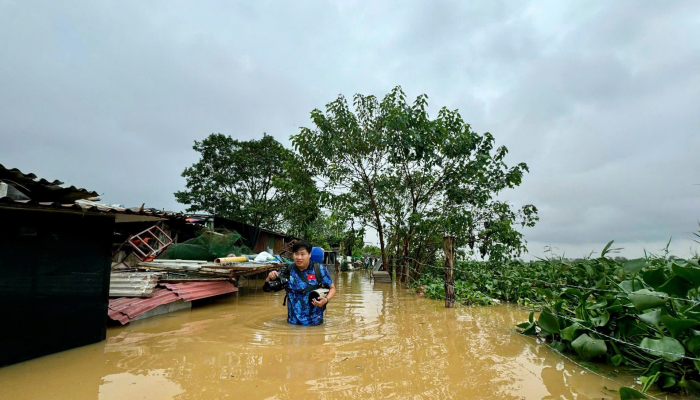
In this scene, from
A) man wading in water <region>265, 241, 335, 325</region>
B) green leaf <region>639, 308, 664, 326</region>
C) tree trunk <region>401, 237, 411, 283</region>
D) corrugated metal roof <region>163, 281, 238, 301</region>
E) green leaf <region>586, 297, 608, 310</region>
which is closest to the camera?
green leaf <region>639, 308, 664, 326</region>

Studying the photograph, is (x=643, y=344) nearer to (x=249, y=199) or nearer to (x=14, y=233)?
(x=14, y=233)

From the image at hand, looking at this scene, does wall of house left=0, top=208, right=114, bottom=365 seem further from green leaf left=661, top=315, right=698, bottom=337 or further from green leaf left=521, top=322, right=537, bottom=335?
green leaf left=661, top=315, right=698, bottom=337

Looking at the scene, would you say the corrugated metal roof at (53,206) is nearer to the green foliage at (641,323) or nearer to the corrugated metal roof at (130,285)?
the corrugated metal roof at (130,285)

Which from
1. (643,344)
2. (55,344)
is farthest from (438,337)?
(55,344)

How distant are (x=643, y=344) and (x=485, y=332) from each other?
2.37 metres

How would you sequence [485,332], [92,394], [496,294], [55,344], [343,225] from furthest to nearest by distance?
[343,225], [496,294], [485,332], [55,344], [92,394]

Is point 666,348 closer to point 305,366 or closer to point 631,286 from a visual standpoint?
point 631,286

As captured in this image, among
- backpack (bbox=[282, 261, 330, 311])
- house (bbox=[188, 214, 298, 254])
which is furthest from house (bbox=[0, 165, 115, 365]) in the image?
house (bbox=[188, 214, 298, 254])

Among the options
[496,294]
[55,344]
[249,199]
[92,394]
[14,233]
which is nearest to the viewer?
[92,394]

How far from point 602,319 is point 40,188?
19.1 feet

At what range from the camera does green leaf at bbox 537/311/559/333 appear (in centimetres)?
404

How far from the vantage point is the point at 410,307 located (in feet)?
25.1

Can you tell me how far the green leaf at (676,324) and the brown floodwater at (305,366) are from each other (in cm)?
60

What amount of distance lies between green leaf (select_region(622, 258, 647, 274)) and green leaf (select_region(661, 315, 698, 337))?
1.27m
